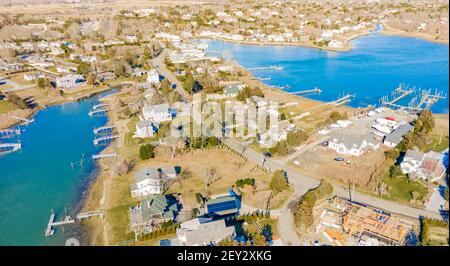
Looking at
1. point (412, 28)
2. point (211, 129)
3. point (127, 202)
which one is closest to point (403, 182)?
point (211, 129)

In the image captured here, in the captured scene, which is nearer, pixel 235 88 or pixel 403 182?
pixel 403 182

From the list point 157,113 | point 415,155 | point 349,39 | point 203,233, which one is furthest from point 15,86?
point 349,39

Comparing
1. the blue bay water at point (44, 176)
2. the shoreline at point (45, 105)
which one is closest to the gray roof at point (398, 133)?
the blue bay water at point (44, 176)

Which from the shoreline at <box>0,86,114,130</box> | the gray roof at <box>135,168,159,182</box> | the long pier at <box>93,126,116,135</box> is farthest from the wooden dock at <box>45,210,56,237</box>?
the shoreline at <box>0,86,114,130</box>

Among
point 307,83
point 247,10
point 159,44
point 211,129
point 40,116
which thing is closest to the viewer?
point 211,129

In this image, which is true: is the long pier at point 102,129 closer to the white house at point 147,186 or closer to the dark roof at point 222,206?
the white house at point 147,186

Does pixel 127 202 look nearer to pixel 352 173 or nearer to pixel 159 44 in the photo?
pixel 352 173

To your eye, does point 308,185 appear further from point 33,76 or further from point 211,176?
point 33,76
